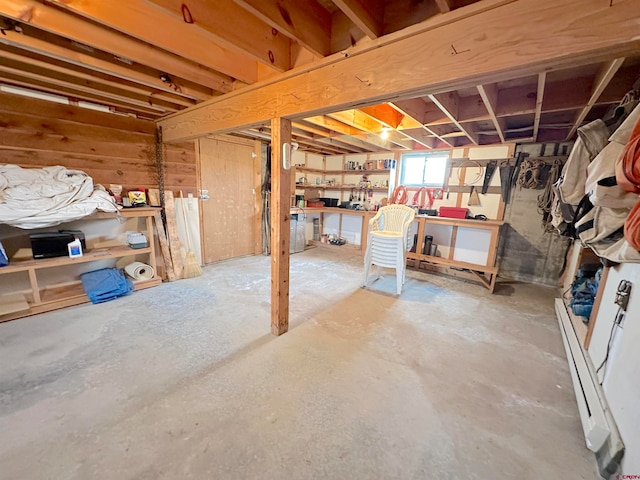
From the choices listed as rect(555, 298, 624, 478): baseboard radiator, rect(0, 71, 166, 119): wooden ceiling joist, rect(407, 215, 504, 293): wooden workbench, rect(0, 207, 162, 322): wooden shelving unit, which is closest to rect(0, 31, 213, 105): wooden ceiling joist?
rect(0, 71, 166, 119): wooden ceiling joist

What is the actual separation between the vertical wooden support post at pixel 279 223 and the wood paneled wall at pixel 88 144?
8.17 ft

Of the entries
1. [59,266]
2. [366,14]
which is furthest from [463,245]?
[59,266]

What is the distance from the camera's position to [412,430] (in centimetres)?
146

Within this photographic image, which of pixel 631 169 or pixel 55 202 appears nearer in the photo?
pixel 631 169

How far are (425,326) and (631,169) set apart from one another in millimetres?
2033

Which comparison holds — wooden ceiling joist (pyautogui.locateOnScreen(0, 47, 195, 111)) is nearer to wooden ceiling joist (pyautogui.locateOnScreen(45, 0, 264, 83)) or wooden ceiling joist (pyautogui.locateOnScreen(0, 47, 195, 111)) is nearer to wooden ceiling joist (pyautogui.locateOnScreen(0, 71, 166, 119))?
wooden ceiling joist (pyautogui.locateOnScreen(0, 71, 166, 119))

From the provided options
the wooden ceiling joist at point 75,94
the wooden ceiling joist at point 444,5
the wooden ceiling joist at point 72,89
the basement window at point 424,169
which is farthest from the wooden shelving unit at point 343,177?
the wooden ceiling joist at point 444,5

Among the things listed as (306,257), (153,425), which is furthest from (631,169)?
(306,257)

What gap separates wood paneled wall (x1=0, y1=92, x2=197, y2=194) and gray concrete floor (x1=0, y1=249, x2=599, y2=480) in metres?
1.67

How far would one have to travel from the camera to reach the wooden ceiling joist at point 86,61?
1.69 m

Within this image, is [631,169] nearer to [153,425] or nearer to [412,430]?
[412,430]

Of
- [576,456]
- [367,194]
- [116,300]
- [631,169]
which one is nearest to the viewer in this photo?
[631,169]

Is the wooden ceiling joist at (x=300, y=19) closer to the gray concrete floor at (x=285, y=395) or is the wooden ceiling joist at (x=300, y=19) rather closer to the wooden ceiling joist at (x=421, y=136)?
the wooden ceiling joist at (x=421, y=136)

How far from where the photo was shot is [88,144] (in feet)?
10.1
